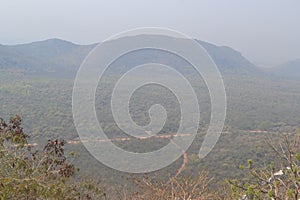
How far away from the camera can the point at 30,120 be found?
1875 centimetres

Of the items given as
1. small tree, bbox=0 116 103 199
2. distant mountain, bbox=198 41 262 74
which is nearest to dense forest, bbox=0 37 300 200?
small tree, bbox=0 116 103 199

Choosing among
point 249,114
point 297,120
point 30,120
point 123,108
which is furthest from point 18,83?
point 123,108

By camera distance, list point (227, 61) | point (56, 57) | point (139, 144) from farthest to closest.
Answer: point (227, 61)
point (56, 57)
point (139, 144)

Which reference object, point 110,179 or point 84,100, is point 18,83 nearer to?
point 110,179

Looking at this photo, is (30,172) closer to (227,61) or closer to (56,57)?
(56,57)

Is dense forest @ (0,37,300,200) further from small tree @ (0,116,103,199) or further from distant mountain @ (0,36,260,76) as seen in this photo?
distant mountain @ (0,36,260,76)

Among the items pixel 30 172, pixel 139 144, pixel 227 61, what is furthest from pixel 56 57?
pixel 30 172

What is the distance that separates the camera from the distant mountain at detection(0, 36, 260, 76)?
142 ft

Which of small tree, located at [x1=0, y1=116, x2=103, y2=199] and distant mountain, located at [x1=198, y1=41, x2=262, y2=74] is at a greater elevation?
distant mountain, located at [x1=198, y1=41, x2=262, y2=74]

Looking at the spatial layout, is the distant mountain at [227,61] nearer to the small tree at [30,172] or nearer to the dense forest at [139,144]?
the dense forest at [139,144]

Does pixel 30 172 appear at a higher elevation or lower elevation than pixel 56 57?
lower

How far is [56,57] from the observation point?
57.7 metres

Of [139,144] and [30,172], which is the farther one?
[139,144]

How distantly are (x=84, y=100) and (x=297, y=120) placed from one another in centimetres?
2399
